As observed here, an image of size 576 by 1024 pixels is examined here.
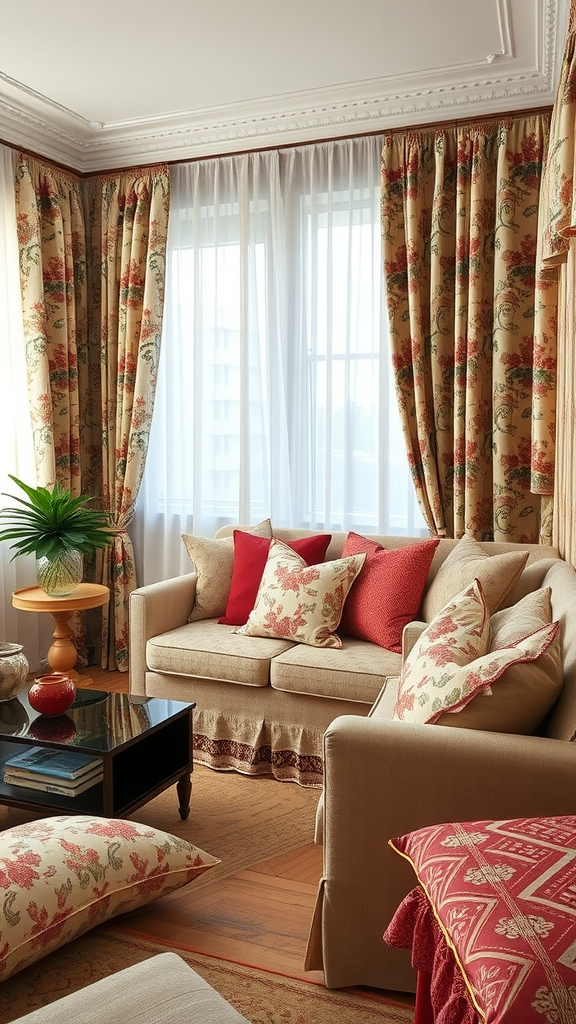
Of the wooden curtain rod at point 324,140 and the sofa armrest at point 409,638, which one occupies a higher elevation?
the wooden curtain rod at point 324,140

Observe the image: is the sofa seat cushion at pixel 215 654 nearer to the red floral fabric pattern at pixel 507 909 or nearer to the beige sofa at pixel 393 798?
the beige sofa at pixel 393 798

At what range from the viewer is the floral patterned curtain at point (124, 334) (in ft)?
15.3

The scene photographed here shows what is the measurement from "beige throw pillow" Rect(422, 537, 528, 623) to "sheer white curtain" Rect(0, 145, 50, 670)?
7.51 ft

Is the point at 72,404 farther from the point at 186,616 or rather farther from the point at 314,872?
the point at 314,872

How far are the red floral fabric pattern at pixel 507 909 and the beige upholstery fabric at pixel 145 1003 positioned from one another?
0.37 metres

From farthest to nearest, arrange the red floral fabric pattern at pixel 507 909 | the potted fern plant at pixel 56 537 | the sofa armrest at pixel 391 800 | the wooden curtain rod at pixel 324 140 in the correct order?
the potted fern plant at pixel 56 537, the wooden curtain rod at pixel 324 140, the sofa armrest at pixel 391 800, the red floral fabric pattern at pixel 507 909

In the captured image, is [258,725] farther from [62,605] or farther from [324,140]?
[324,140]

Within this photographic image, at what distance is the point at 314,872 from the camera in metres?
2.57

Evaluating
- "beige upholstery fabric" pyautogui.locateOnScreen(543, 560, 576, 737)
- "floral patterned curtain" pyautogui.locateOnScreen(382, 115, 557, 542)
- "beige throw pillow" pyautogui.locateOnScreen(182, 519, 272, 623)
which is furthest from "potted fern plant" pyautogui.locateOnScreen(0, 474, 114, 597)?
"beige upholstery fabric" pyautogui.locateOnScreen(543, 560, 576, 737)

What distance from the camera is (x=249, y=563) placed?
3.72 m

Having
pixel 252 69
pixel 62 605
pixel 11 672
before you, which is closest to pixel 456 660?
pixel 11 672

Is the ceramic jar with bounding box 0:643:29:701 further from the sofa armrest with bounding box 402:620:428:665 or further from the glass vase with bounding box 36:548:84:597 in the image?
the sofa armrest with bounding box 402:620:428:665

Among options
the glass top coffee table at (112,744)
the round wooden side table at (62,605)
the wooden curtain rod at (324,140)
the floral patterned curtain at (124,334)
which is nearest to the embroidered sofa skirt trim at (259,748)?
the glass top coffee table at (112,744)

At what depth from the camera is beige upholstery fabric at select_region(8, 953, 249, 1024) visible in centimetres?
130
